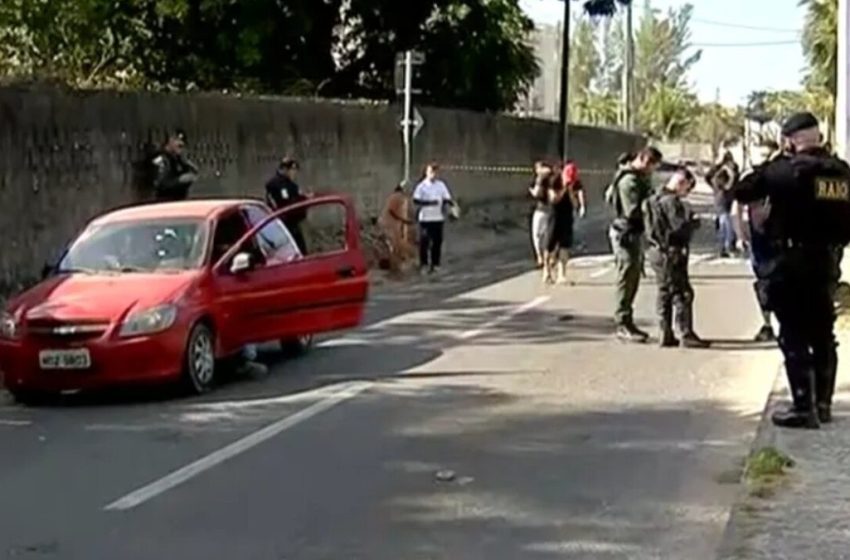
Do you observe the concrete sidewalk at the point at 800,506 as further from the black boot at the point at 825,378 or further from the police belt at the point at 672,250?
Answer: the police belt at the point at 672,250

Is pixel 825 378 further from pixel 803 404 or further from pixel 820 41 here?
pixel 820 41

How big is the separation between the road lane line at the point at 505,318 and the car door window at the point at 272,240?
2.41m

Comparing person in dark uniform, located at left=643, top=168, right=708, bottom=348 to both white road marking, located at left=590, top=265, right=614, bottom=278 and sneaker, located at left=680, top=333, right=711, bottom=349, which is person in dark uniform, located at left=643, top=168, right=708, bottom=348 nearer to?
sneaker, located at left=680, top=333, right=711, bottom=349

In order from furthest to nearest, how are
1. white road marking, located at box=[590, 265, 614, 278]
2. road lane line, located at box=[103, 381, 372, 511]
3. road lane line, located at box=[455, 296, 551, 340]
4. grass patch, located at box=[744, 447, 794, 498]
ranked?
white road marking, located at box=[590, 265, 614, 278] → road lane line, located at box=[455, 296, 551, 340] → road lane line, located at box=[103, 381, 372, 511] → grass patch, located at box=[744, 447, 794, 498]

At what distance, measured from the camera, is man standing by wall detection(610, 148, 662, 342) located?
15883 millimetres

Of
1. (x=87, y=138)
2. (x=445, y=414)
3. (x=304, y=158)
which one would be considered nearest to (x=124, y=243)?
(x=445, y=414)

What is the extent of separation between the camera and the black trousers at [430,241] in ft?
83.6

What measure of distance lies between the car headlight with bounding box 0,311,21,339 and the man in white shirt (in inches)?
496

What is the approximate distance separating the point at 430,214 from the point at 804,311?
15.0 meters

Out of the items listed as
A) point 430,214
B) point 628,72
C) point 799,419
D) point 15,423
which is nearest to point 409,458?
point 799,419

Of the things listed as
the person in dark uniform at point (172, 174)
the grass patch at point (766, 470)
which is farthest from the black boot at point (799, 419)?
the person in dark uniform at point (172, 174)

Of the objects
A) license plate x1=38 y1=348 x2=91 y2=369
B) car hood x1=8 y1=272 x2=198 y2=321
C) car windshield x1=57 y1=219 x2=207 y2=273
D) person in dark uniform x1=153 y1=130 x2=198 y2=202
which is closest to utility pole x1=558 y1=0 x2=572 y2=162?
person in dark uniform x1=153 y1=130 x2=198 y2=202

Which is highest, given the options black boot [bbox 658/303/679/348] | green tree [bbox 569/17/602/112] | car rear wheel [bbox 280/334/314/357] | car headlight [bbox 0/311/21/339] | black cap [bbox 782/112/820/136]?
green tree [bbox 569/17/602/112]

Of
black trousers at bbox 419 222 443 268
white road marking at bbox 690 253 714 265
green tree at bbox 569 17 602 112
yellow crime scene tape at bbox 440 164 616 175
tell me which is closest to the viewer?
black trousers at bbox 419 222 443 268
